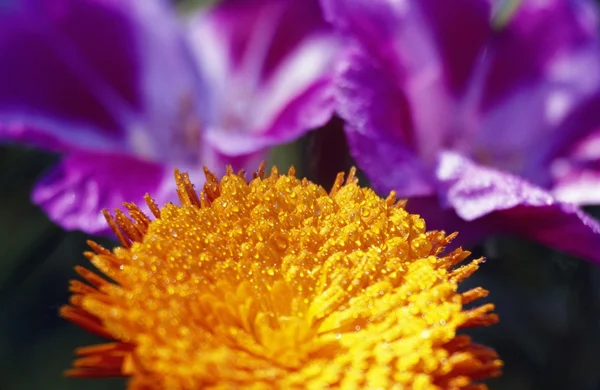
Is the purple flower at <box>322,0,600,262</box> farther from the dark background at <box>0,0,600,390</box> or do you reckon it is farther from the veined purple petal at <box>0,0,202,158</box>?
the veined purple petal at <box>0,0,202,158</box>

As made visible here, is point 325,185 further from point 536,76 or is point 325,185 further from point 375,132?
point 536,76

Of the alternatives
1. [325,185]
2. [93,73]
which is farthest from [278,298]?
→ [93,73]

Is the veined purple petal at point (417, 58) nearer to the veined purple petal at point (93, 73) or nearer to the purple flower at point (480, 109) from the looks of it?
the purple flower at point (480, 109)

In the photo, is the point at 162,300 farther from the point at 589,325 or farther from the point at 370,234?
the point at 589,325

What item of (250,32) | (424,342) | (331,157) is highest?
(250,32)

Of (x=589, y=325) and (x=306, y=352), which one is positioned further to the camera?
(x=589, y=325)

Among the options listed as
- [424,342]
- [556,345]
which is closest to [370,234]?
[424,342]
